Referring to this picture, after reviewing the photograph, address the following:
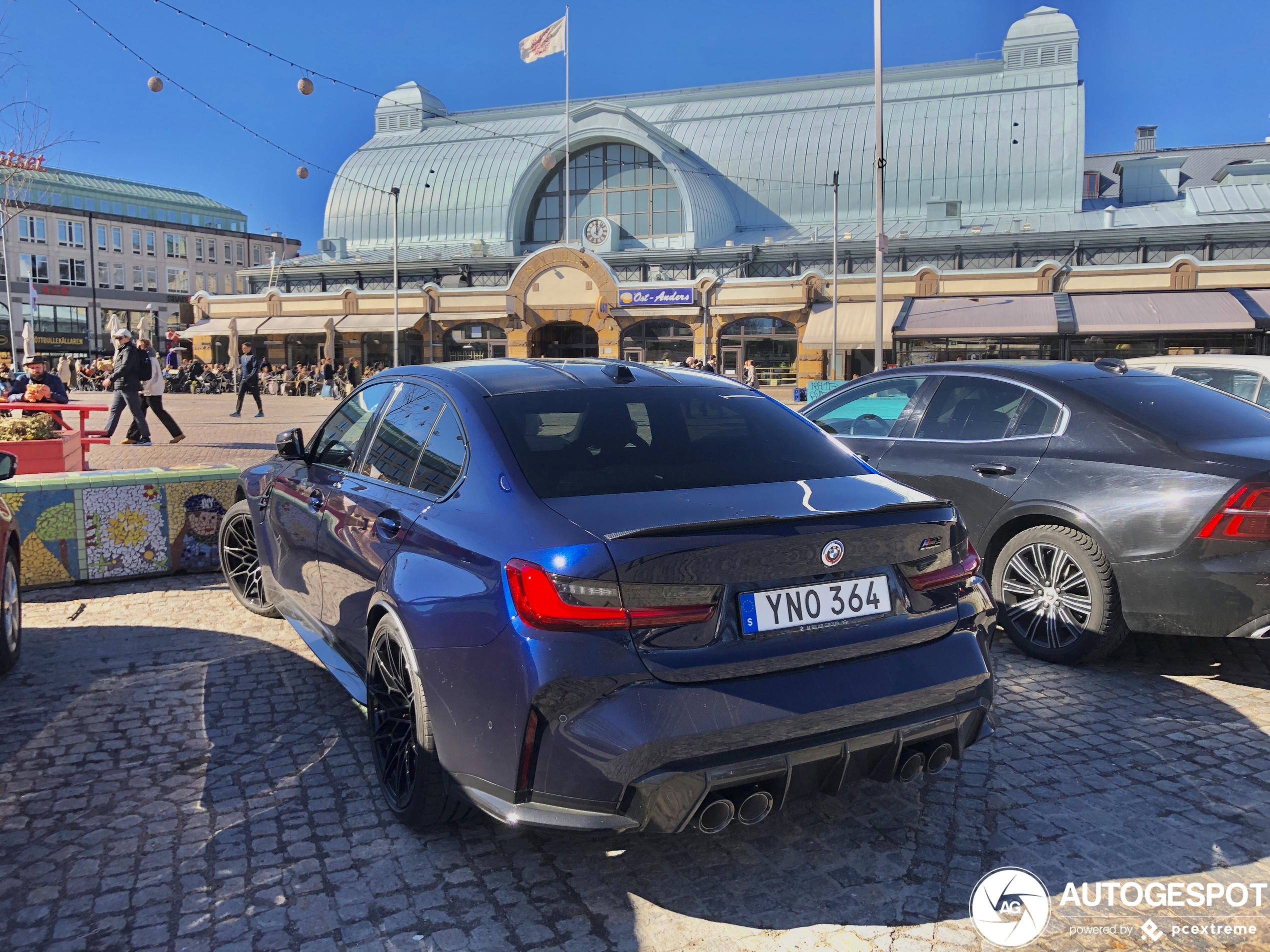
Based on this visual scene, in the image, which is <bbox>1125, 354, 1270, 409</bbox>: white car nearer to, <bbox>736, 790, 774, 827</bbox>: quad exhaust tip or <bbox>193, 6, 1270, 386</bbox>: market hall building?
<bbox>736, 790, 774, 827</bbox>: quad exhaust tip

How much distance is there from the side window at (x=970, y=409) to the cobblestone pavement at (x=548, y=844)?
158 cm

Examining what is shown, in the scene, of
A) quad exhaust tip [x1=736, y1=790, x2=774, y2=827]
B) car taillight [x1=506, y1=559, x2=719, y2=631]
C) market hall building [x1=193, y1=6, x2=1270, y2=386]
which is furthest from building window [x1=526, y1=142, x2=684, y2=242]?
quad exhaust tip [x1=736, y1=790, x2=774, y2=827]

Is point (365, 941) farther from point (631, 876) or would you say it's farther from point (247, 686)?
point (247, 686)

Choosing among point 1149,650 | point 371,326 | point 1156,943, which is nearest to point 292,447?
point 1156,943

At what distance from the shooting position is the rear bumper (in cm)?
235

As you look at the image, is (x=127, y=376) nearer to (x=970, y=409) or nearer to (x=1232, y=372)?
(x=970, y=409)

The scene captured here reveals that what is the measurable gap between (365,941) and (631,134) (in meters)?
42.0

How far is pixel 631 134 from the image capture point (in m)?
41.1

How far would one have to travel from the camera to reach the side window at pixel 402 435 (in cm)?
341

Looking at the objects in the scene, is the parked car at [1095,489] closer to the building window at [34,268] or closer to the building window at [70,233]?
the building window at [34,268]

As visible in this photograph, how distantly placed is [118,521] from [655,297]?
3201 cm

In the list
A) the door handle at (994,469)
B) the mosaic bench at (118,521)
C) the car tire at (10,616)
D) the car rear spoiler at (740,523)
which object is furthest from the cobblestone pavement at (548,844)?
the mosaic bench at (118,521)

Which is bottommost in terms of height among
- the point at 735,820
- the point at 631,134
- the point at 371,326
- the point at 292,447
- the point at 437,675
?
the point at 735,820

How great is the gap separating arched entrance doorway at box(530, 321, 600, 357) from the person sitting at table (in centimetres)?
2390
